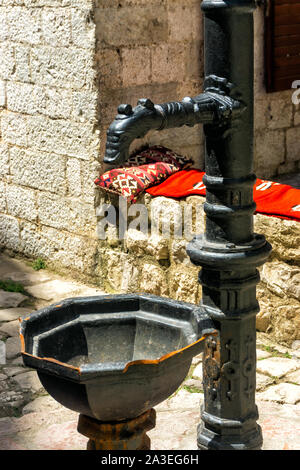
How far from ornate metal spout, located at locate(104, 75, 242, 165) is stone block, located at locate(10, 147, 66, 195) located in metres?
3.69

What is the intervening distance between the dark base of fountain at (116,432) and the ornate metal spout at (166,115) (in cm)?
79

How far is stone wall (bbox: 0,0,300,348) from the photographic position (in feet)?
17.8

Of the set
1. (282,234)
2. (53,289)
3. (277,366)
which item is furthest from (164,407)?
(53,289)

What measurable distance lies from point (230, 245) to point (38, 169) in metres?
3.98

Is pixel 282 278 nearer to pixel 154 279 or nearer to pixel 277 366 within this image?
pixel 277 366

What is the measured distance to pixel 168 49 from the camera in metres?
5.82

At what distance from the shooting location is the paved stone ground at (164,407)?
3518 mm

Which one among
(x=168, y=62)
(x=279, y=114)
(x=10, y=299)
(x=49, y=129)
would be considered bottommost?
(x=10, y=299)

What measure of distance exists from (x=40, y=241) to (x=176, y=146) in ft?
4.43

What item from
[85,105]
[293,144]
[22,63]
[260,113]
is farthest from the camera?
[293,144]

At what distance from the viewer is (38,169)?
6.18 metres

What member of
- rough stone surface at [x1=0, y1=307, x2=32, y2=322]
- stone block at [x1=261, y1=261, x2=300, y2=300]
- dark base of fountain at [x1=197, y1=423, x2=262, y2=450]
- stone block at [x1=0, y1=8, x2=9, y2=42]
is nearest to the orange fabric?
stone block at [x1=261, y1=261, x2=300, y2=300]

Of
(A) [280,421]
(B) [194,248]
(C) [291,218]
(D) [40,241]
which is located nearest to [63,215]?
(D) [40,241]
